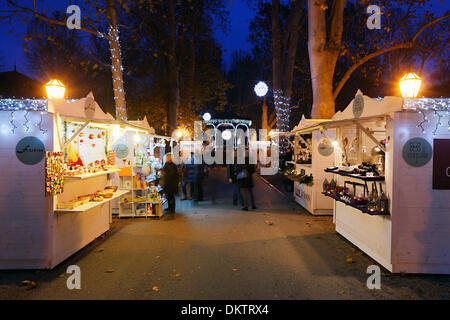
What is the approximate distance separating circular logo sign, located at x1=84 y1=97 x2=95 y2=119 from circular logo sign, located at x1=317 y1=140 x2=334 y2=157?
256 inches

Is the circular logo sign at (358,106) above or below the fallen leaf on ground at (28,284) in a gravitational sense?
above

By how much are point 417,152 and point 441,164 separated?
0.44 meters

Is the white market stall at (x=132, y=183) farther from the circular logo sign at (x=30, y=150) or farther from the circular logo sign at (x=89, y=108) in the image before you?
the circular logo sign at (x=30, y=150)

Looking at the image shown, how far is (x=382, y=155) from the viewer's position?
5641 millimetres

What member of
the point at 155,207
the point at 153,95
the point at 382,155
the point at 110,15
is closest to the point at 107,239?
the point at 155,207

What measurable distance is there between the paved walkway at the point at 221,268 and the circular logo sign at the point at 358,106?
2745mm

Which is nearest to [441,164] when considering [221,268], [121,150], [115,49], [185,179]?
[221,268]

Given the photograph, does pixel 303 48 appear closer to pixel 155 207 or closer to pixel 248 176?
pixel 248 176

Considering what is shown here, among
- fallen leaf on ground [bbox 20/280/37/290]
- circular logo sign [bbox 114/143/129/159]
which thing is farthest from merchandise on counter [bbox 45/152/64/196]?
circular logo sign [bbox 114/143/129/159]

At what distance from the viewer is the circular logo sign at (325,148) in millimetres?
9250

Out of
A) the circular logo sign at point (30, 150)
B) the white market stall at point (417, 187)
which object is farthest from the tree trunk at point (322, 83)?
the circular logo sign at point (30, 150)

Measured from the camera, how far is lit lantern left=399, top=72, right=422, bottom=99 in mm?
5699

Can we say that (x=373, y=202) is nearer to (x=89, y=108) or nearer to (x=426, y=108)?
(x=426, y=108)

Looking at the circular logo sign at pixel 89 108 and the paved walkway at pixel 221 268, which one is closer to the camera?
the paved walkway at pixel 221 268
